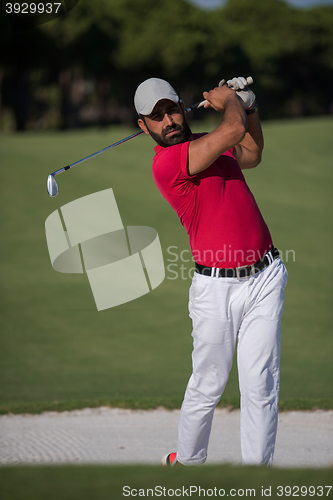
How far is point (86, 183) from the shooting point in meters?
12.9

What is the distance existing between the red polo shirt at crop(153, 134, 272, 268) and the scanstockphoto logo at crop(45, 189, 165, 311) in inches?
201

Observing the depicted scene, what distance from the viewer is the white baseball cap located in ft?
9.18

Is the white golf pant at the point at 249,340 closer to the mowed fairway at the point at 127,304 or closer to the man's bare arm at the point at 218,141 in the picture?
the man's bare arm at the point at 218,141

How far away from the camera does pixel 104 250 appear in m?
9.57

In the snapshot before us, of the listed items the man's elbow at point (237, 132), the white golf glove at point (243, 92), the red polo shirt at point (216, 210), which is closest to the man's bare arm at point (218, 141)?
the man's elbow at point (237, 132)

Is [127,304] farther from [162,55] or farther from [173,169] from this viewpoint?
[162,55]

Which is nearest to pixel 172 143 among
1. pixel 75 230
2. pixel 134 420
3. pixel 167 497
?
pixel 167 497

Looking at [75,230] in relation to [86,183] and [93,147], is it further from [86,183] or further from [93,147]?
[93,147]

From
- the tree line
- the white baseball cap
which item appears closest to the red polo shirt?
the white baseball cap

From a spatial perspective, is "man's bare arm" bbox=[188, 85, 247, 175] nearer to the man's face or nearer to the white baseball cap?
the man's face

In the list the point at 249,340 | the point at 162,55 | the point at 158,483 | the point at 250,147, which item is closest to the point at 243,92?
the point at 250,147

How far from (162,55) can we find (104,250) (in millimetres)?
31352

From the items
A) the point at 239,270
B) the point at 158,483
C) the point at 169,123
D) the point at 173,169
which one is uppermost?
the point at 169,123

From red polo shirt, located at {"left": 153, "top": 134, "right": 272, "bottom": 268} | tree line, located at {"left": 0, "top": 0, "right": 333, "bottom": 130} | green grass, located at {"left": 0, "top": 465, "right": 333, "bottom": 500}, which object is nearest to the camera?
green grass, located at {"left": 0, "top": 465, "right": 333, "bottom": 500}
